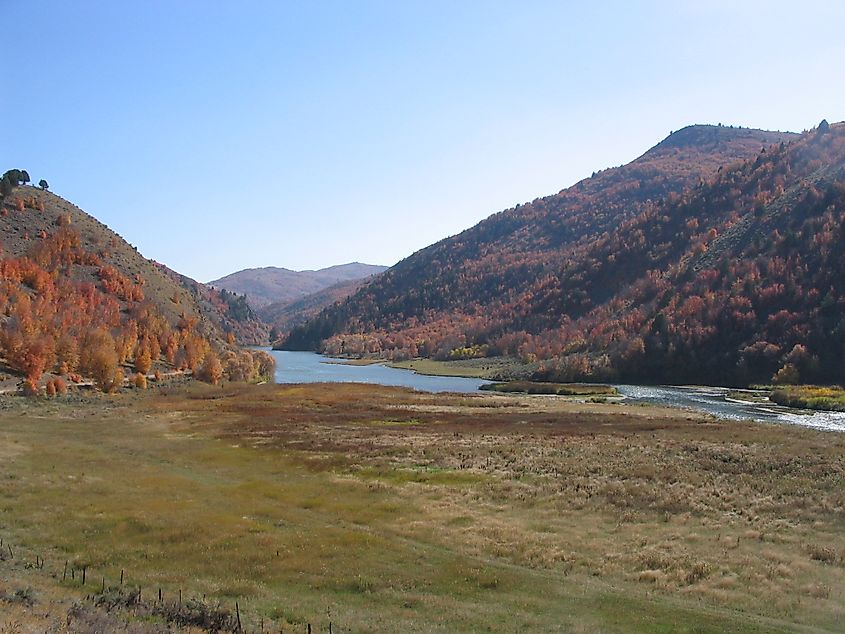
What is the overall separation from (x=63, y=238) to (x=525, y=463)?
155 metres

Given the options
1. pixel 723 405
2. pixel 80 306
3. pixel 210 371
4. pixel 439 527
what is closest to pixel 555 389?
pixel 723 405

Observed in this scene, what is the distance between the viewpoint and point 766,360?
5984 inches

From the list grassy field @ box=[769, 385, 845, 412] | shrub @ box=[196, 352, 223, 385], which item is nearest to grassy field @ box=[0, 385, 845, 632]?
grassy field @ box=[769, 385, 845, 412]

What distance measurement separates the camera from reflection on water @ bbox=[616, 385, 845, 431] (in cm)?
8794

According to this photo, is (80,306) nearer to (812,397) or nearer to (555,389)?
(555,389)

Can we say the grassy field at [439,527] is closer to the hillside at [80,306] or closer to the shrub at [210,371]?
the hillside at [80,306]

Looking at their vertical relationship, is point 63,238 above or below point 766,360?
above

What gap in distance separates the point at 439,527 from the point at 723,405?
89.2 m

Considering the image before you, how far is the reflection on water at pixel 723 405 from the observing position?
87938 millimetres

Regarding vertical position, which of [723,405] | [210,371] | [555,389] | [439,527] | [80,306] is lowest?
[723,405]

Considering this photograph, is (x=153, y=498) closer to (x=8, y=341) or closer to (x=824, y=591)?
(x=824, y=591)

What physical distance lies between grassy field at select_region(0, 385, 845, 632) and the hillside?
51597mm

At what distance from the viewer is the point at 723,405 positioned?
111 meters

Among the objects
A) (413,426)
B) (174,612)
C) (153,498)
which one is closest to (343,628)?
(174,612)
